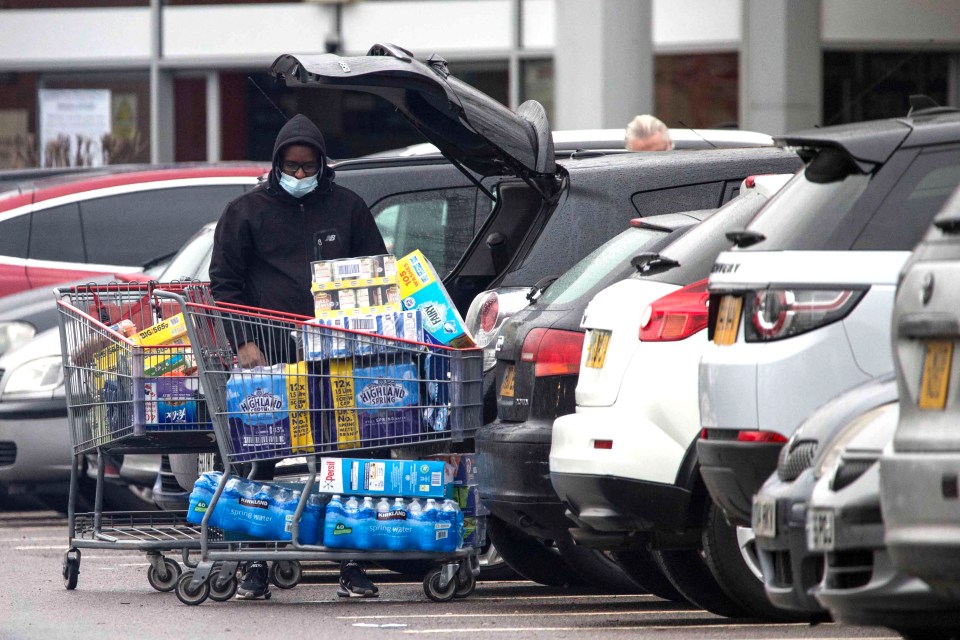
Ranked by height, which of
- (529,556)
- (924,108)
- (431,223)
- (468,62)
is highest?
(468,62)

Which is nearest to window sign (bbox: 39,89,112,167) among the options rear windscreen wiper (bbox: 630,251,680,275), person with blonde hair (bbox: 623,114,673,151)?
person with blonde hair (bbox: 623,114,673,151)

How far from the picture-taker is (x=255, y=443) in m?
7.27

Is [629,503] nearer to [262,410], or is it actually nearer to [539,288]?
[539,288]

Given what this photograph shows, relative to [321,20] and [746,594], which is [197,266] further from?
[321,20]

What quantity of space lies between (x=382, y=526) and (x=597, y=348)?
4.33 feet

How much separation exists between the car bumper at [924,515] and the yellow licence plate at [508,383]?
2909 millimetres

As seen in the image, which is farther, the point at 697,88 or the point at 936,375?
the point at 697,88

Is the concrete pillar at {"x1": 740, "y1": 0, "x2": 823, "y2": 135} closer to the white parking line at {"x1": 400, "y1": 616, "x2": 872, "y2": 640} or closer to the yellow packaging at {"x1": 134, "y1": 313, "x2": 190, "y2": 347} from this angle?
the yellow packaging at {"x1": 134, "y1": 313, "x2": 190, "y2": 347}

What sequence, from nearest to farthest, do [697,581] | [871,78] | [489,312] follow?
[697,581] → [489,312] → [871,78]

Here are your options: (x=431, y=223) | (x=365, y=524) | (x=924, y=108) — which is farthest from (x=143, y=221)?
(x=924, y=108)

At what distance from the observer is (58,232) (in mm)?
13102

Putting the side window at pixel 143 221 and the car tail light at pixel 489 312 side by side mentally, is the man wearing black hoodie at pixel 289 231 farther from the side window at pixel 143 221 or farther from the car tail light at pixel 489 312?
the side window at pixel 143 221

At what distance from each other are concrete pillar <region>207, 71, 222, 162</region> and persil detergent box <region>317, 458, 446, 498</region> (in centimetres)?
1377

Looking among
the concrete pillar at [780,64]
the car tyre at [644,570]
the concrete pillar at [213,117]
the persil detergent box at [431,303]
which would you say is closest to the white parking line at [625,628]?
the car tyre at [644,570]
